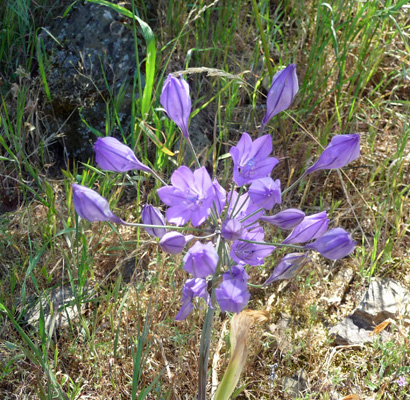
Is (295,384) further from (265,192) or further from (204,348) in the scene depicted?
(265,192)

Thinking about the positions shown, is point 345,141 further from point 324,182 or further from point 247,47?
point 247,47

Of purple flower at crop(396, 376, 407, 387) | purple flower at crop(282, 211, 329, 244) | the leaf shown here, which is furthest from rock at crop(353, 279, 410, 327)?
purple flower at crop(282, 211, 329, 244)

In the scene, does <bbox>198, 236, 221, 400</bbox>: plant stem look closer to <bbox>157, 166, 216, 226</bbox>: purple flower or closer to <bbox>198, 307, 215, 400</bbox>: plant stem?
<bbox>198, 307, 215, 400</bbox>: plant stem

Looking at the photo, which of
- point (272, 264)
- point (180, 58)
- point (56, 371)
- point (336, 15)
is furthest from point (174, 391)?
point (336, 15)

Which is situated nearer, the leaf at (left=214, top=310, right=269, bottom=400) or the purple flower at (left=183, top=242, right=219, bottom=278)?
the purple flower at (left=183, top=242, right=219, bottom=278)

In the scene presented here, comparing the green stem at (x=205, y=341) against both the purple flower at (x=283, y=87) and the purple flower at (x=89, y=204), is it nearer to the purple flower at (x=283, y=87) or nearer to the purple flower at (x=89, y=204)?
the purple flower at (x=89, y=204)

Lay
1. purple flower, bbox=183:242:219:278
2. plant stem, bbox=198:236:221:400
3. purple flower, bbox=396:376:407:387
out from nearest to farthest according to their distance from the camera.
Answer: purple flower, bbox=183:242:219:278 < plant stem, bbox=198:236:221:400 < purple flower, bbox=396:376:407:387
